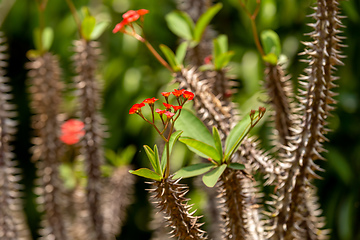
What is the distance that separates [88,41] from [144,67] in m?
0.84

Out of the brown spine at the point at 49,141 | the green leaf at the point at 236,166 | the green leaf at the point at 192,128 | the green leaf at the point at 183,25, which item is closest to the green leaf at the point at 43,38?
the brown spine at the point at 49,141

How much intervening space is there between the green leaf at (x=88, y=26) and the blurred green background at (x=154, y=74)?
77 centimetres

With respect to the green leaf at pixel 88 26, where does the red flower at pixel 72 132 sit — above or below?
below

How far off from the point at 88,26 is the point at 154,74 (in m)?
0.94

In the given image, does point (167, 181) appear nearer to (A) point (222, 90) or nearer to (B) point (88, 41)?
(A) point (222, 90)

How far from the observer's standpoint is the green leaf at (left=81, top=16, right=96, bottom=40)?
0.93 meters

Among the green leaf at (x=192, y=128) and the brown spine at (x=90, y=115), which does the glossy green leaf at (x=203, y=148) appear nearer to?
the green leaf at (x=192, y=128)

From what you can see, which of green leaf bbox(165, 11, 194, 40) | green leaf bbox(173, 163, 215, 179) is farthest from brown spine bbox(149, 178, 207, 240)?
green leaf bbox(165, 11, 194, 40)

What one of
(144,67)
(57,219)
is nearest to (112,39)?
(144,67)

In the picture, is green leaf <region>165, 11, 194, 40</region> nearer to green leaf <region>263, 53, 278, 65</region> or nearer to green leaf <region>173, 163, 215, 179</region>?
green leaf <region>263, 53, 278, 65</region>

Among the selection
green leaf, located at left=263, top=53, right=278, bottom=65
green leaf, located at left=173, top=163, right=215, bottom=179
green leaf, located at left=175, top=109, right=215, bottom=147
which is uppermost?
green leaf, located at left=263, top=53, right=278, bottom=65

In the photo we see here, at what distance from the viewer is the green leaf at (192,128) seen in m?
0.65

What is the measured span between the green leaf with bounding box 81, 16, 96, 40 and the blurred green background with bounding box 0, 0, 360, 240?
765 millimetres

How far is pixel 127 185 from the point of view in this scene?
1.27 meters
